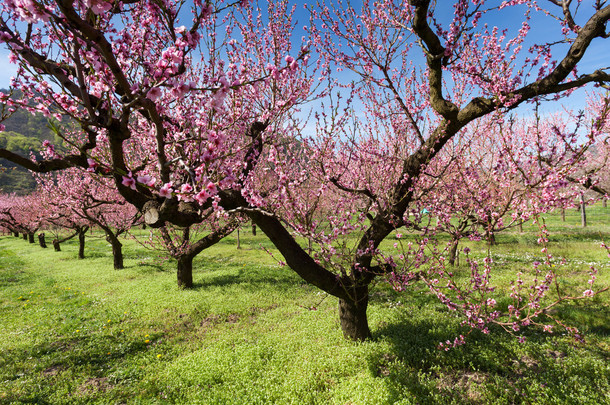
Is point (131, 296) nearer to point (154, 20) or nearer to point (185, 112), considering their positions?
point (185, 112)

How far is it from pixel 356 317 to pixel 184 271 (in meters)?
8.28

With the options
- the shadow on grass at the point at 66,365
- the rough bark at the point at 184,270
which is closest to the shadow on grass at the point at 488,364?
the shadow on grass at the point at 66,365

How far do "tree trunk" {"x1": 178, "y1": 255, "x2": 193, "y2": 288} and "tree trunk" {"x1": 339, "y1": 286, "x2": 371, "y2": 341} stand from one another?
7782 millimetres

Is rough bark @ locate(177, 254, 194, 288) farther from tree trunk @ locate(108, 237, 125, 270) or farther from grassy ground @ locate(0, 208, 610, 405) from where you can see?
tree trunk @ locate(108, 237, 125, 270)

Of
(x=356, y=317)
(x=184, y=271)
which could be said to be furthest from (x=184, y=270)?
(x=356, y=317)

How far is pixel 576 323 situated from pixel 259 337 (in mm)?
8300

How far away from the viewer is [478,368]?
583 cm

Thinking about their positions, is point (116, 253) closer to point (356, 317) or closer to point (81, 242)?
point (81, 242)

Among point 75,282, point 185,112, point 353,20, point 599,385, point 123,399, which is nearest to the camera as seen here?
point 599,385

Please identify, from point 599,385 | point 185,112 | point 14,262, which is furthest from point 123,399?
point 14,262

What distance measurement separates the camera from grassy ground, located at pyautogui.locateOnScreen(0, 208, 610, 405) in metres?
5.31

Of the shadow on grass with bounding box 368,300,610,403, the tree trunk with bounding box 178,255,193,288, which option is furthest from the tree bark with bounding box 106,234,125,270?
the shadow on grass with bounding box 368,300,610,403

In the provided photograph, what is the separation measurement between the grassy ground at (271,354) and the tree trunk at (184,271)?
72 cm

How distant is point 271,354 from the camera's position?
268 inches
